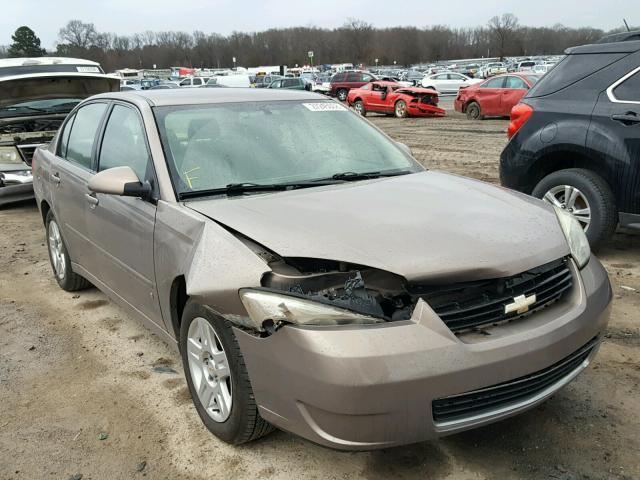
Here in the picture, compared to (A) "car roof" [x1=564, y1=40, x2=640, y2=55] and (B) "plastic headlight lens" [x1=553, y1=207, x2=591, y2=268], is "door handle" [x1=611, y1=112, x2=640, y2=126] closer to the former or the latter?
(A) "car roof" [x1=564, y1=40, x2=640, y2=55]

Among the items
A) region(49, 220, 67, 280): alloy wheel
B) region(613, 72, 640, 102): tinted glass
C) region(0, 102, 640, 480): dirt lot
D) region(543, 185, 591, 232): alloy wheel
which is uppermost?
region(613, 72, 640, 102): tinted glass

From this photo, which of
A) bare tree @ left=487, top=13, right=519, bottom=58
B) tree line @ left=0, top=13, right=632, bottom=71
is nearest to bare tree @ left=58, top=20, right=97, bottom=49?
tree line @ left=0, top=13, right=632, bottom=71

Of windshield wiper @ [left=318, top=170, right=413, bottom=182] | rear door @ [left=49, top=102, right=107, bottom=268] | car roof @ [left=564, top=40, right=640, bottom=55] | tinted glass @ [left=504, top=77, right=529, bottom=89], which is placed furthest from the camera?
tinted glass @ [left=504, top=77, right=529, bottom=89]

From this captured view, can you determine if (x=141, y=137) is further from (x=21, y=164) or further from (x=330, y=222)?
(x=21, y=164)

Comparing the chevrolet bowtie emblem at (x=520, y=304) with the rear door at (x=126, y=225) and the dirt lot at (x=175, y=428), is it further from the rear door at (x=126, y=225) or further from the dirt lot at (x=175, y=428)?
the rear door at (x=126, y=225)

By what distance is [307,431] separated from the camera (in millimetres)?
2311

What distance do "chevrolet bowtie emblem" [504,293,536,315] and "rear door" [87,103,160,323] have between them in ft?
5.88

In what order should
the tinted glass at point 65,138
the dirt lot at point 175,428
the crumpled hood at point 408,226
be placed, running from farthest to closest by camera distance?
1. the tinted glass at point 65,138
2. the dirt lot at point 175,428
3. the crumpled hood at point 408,226

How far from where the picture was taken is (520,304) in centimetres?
248

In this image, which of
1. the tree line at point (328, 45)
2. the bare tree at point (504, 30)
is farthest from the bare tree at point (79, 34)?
the bare tree at point (504, 30)

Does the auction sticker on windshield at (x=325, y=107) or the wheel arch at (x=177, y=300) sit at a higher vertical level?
the auction sticker on windshield at (x=325, y=107)

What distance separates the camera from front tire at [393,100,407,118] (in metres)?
22.4

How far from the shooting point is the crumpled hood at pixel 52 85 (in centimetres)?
848

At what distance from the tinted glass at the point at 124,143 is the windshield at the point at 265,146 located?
0.17 metres
